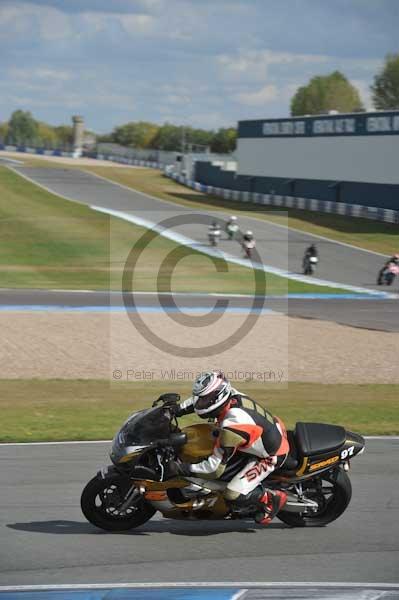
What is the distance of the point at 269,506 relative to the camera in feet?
29.3

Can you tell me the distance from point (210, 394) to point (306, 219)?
57.0 meters

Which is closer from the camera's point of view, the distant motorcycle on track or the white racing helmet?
the white racing helmet

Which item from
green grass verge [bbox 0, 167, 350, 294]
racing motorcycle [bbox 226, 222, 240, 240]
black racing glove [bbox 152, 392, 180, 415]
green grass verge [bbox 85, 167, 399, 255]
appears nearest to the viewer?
black racing glove [bbox 152, 392, 180, 415]

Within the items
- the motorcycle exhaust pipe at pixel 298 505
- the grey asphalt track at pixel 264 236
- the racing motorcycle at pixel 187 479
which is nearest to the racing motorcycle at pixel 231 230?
the grey asphalt track at pixel 264 236

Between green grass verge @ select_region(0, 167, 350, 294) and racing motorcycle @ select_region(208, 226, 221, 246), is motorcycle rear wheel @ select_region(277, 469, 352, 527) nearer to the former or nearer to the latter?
green grass verge @ select_region(0, 167, 350, 294)

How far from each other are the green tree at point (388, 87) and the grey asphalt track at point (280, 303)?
449 ft

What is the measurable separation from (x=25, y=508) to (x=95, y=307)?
21445mm

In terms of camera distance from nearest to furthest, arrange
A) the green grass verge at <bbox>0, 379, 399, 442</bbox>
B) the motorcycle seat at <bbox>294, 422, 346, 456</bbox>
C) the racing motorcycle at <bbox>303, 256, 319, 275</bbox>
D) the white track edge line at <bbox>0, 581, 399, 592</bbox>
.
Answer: the white track edge line at <bbox>0, 581, 399, 592</bbox>, the motorcycle seat at <bbox>294, 422, 346, 456</bbox>, the green grass verge at <bbox>0, 379, 399, 442</bbox>, the racing motorcycle at <bbox>303, 256, 319, 275</bbox>

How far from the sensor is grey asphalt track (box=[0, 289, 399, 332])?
99.2ft

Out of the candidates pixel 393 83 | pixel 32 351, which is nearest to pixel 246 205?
pixel 32 351

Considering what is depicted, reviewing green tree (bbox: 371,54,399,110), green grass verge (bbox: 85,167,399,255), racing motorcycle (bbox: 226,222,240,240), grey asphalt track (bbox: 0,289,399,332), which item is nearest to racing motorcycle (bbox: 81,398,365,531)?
grey asphalt track (bbox: 0,289,399,332)

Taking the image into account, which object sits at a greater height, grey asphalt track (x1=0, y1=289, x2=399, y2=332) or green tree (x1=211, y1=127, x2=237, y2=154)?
green tree (x1=211, y1=127, x2=237, y2=154)

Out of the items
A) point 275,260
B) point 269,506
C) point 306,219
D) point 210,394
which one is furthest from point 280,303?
point 306,219

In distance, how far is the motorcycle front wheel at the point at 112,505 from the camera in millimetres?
8797
